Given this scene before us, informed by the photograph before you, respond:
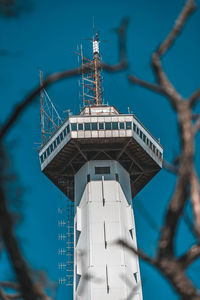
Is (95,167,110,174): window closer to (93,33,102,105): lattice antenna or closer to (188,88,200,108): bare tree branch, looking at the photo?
(93,33,102,105): lattice antenna

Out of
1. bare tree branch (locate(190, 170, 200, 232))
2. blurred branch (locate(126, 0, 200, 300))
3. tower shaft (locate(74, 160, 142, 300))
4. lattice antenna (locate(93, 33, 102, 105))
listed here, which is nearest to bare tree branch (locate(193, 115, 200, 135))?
blurred branch (locate(126, 0, 200, 300))

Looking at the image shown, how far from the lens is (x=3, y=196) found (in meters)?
7.04

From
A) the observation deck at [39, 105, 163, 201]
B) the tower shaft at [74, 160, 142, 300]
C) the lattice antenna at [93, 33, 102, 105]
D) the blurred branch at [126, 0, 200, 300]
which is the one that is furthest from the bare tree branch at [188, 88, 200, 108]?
the lattice antenna at [93, 33, 102, 105]

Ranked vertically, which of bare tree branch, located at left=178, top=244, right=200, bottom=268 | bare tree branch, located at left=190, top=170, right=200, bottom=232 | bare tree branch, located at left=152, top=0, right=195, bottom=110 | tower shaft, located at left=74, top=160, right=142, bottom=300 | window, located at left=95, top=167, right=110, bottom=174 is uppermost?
window, located at left=95, top=167, right=110, bottom=174

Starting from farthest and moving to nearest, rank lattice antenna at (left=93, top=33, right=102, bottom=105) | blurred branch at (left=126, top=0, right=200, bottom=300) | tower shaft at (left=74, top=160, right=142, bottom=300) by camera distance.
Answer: lattice antenna at (left=93, top=33, right=102, bottom=105) → tower shaft at (left=74, top=160, right=142, bottom=300) → blurred branch at (left=126, top=0, right=200, bottom=300)

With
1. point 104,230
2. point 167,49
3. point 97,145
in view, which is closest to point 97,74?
point 97,145

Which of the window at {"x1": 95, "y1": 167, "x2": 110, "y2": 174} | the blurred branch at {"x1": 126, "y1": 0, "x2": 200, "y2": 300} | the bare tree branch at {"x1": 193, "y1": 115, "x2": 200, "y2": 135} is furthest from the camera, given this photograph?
the window at {"x1": 95, "y1": 167, "x2": 110, "y2": 174}

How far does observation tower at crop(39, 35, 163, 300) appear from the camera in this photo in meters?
58.5

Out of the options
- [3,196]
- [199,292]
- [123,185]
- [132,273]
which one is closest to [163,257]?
[199,292]

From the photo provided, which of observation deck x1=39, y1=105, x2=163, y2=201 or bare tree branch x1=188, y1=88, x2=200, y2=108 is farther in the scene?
observation deck x1=39, y1=105, x2=163, y2=201

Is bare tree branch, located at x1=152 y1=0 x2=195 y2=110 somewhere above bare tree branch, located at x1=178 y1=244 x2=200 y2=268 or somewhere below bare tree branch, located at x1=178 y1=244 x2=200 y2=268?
above

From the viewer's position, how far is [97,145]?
6788cm

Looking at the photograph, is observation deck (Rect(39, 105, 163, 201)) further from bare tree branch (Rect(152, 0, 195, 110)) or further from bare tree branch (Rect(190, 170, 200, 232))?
bare tree branch (Rect(190, 170, 200, 232))

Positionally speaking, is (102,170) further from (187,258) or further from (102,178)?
(187,258)
